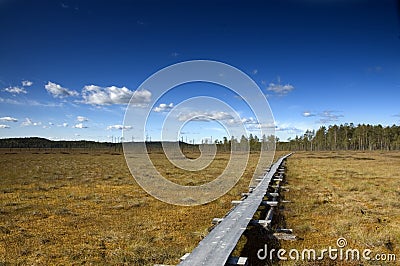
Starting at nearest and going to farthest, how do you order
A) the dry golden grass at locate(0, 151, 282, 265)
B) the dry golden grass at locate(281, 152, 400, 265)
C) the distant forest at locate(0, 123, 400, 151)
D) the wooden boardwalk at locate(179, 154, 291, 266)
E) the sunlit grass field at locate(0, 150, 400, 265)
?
the wooden boardwalk at locate(179, 154, 291, 266)
the dry golden grass at locate(0, 151, 282, 265)
the sunlit grass field at locate(0, 150, 400, 265)
the dry golden grass at locate(281, 152, 400, 265)
the distant forest at locate(0, 123, 400, 151)

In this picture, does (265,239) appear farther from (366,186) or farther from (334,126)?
(334,126)

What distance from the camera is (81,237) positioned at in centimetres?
785

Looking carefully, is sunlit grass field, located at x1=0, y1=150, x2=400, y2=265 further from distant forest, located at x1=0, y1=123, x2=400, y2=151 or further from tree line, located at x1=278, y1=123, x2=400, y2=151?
tree line, located at x1=278, y1=123, x2=400, y2=151

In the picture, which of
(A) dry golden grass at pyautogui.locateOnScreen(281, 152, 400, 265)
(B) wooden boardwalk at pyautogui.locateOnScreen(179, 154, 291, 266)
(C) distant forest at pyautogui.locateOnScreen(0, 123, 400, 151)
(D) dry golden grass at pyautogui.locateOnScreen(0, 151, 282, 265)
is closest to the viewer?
Result: (B) wooden boardwalk at pyautogui.locateOnScreen(179, 154, 291, 266)

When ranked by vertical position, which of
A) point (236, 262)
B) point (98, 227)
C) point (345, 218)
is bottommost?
point (98, 227)

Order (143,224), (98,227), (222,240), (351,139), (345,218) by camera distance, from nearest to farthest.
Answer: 1. (222,240)
2. (98,227)
3. (143,224)
4. (345,218)
5. (351,139)

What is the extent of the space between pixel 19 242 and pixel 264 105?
945 cm

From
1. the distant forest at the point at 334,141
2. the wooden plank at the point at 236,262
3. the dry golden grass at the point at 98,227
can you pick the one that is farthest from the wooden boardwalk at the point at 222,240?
the distant forest at the point at 334,141

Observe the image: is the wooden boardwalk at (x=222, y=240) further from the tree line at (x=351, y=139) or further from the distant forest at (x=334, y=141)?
the tree line at (x=351, y=139)

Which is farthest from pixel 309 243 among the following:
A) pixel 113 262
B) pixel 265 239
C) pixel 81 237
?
pixel 81 237

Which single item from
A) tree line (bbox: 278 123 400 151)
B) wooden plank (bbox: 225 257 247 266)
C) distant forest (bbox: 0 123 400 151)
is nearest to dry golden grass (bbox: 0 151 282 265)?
wooden plank (bbox: 225 257 247 266)

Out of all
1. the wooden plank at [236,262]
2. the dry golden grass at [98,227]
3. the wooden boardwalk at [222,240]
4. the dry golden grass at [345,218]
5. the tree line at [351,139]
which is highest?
the tree line at [351,139]

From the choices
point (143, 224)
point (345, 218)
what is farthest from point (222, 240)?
point (345, 218)

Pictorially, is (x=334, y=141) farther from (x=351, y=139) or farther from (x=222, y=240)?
Result: (x=222, y=240)
